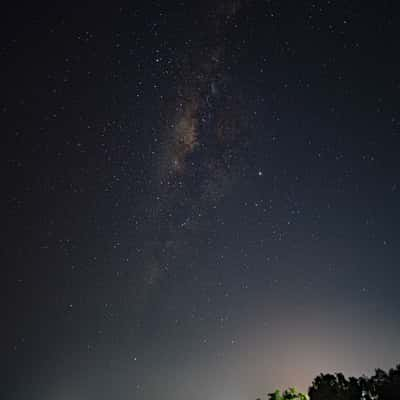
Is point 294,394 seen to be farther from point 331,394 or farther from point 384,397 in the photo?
point 384,397

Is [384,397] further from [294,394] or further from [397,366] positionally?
[294,394]

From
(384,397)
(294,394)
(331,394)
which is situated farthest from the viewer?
(294,394)

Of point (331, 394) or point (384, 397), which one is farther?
point (331, 394)

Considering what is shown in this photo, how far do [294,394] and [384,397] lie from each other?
12.5 meters

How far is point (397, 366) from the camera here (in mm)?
25094

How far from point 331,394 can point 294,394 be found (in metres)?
8.70

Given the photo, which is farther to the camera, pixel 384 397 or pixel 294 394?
pixel 294 394

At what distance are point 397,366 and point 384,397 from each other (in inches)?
87.2

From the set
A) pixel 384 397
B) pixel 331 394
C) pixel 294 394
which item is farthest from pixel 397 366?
pixel 294 394

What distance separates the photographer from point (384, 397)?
81.4 ft

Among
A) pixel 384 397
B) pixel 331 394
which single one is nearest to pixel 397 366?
pixel 384 397

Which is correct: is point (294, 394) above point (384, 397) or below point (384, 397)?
above

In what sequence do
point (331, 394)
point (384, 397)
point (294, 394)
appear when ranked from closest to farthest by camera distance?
point (384, 397) < point (331, 394) < point (294, 394)

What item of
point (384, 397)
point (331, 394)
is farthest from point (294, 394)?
point (384, 397)
